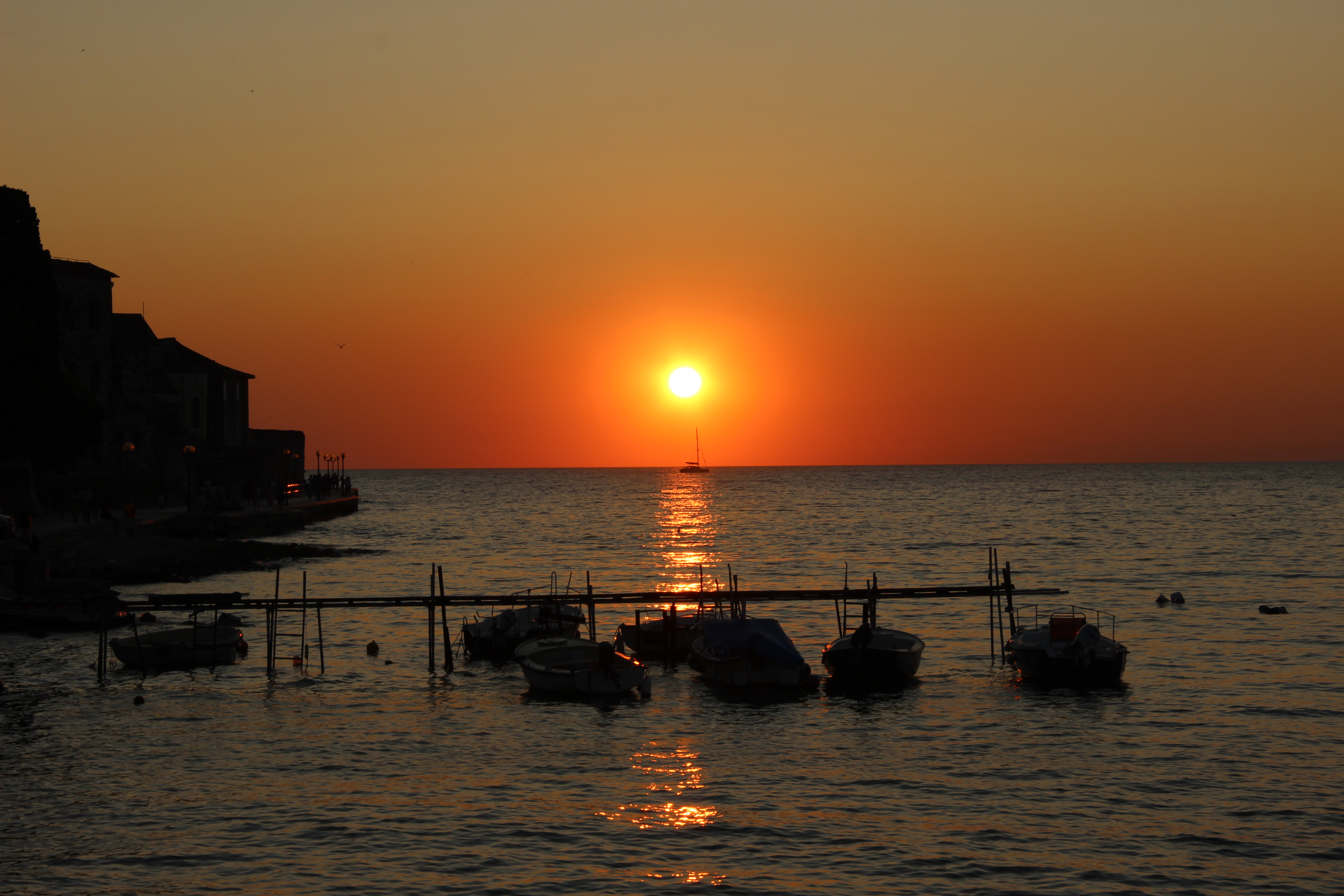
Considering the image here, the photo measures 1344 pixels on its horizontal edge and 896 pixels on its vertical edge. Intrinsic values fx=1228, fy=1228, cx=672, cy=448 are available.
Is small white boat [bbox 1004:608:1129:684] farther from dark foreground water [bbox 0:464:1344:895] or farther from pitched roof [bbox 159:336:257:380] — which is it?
pitched roof [bbox 159:336:257:380]

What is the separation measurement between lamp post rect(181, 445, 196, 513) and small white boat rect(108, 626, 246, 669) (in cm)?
3793

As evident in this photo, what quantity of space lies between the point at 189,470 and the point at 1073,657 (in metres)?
67.5

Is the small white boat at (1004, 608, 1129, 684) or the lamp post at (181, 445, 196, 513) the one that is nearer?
the small white boat at (1004, 608, 1129, 684)

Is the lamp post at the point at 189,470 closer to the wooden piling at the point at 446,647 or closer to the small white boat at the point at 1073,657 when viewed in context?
the wooden piling at the point at 446,647

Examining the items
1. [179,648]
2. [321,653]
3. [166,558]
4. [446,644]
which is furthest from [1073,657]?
[166,558]

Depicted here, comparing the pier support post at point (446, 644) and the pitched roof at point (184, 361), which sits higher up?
the pitched roof at point (184, 361)

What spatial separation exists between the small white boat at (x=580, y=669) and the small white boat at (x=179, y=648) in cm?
1114

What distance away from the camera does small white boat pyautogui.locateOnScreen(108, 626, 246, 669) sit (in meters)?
40.1

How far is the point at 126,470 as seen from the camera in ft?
283

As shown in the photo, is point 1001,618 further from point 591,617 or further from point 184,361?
point 184,361

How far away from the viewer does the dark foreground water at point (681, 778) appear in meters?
21.2

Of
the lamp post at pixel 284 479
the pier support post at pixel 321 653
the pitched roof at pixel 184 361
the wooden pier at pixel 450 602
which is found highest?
the pitched roof at pixel 184 361

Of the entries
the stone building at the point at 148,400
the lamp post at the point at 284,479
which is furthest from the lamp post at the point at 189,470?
the lamp post at the point at 284,479

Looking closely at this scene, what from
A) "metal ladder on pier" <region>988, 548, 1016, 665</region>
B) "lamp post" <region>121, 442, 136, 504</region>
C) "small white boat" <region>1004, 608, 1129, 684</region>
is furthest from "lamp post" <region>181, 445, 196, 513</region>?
"small white boat" <region>1004, 608, 1129, 684</region>
